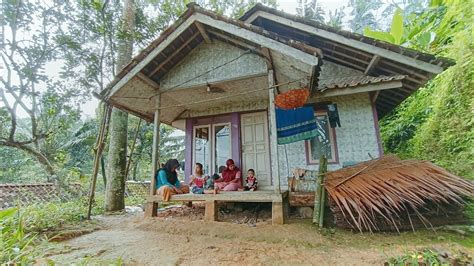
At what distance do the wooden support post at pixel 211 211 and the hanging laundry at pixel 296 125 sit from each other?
2.10 metres

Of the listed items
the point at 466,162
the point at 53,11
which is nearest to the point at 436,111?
the point at 466,162

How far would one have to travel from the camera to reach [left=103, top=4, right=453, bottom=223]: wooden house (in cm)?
Result: 462

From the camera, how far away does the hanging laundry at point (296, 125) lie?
219 inches

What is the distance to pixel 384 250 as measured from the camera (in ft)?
10.1

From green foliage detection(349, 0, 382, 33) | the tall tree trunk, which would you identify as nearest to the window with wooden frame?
the tall tree trunk

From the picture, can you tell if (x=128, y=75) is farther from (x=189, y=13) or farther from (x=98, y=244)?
(x=98, y=244)

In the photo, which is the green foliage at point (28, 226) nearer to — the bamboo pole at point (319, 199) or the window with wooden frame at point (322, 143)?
the bamboo pole at point (319, 199)

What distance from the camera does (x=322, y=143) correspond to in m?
5.98

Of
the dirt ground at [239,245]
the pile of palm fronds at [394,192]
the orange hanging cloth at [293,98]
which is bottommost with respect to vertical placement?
the dirt ground at [239,245]

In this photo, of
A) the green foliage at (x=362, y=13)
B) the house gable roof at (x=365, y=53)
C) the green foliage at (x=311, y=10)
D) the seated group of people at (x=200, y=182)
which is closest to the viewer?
the house gable roof at (x=365, y=53)

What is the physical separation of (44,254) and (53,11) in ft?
27.7

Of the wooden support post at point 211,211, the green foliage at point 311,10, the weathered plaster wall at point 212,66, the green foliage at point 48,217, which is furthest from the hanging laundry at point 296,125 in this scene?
the green foliage at point 311,10

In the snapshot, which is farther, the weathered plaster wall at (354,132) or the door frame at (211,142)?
the door frame at (211,142)

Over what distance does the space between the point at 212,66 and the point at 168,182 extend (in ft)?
9.21
